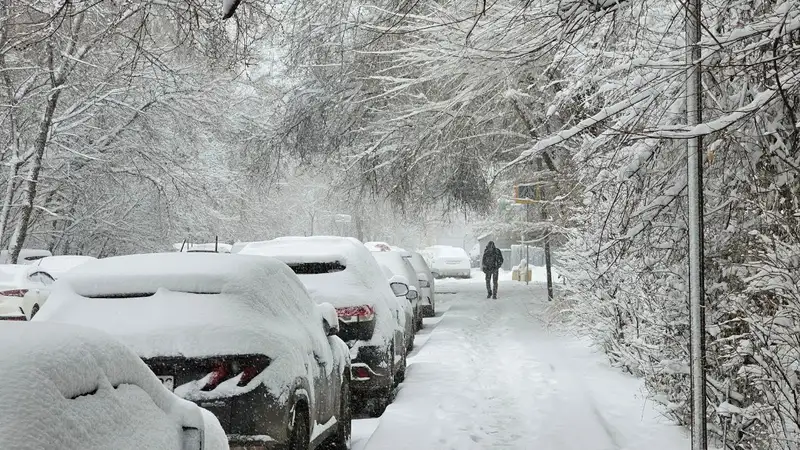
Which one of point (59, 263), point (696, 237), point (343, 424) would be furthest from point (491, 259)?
point (696, 237)

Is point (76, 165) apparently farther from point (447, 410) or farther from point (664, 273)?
point (664, 273)

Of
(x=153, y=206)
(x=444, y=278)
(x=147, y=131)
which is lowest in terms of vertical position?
(x=444, y=278)

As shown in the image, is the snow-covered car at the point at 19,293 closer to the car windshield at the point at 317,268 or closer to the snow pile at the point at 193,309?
the car windshield at the point at 317,268

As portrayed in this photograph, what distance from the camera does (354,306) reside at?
9.05m

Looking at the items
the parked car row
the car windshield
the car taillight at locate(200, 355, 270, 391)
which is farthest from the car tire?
the car taillight at locate(200, 355, 270, 391)

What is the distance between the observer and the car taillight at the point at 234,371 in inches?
213

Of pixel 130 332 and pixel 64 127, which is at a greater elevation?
pixel 64 127

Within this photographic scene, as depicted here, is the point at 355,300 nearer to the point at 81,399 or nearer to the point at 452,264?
the point at 81,399

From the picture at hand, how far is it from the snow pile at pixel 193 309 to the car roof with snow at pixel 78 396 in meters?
1.63

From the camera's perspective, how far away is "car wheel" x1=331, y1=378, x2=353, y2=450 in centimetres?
760

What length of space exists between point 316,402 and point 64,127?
19.4 m

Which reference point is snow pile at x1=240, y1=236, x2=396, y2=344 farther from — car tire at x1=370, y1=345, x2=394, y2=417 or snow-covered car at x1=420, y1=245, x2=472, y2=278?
snow-covered car at x1=420, y1=245, x2=472, y2=278

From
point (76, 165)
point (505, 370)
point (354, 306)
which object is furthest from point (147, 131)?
point (354, 306)

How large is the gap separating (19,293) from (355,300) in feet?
34.6
